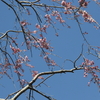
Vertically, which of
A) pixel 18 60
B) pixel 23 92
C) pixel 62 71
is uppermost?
pixel 18 60

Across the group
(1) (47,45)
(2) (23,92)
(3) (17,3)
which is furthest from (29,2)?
(2) (23,92)

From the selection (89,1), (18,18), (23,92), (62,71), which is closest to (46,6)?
(18,18)

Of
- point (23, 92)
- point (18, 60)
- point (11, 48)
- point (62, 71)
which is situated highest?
point (11, 48)

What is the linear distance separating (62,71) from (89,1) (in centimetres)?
131

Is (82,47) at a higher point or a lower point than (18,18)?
lower

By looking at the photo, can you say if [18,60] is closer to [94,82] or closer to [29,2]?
[29,2]

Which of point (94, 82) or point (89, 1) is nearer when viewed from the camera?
point (89, 1)

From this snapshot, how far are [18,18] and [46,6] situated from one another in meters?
0.58

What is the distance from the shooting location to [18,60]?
13.8 ft

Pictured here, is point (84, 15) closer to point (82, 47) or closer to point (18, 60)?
point (82, 47)

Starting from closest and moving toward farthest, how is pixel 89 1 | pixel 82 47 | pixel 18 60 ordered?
1. pixel 89 1
2. pixel 82 47
3. pixel 18 60

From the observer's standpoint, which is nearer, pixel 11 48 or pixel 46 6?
pixel 46 6

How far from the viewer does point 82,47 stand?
3.64 meters

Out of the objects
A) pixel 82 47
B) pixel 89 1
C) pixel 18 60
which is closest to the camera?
pixel 89 1
